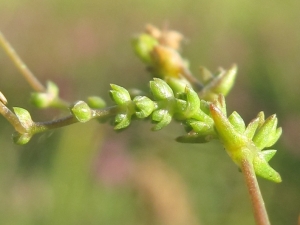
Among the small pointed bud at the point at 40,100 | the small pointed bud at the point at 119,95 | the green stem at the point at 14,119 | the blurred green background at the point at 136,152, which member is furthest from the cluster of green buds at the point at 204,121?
the blurred green background at the point at 136,152

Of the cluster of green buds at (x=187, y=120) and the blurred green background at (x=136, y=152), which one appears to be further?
the blurred green background at (x=136, y=152)

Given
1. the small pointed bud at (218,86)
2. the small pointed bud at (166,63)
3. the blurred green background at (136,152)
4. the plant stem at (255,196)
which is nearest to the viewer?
the plant stem at (255,196)

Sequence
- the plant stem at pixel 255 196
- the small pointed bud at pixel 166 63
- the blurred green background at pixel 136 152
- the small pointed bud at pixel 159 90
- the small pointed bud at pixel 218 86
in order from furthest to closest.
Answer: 1. the blurred green background at pixel 136 152
2. the small pointed bud at pixel 166 63
3. the small pointed bud at pixel 218 86
4. the small pointed bud at pixel 159 90
5. the plant stem at pixel 255 196

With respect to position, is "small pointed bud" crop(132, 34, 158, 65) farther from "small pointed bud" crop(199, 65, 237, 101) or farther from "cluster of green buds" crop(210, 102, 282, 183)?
"cluster of green buds" crop(210, 102, 282, 183)

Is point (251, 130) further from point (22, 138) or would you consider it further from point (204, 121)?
point (22, 138)

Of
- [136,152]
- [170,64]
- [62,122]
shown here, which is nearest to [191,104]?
[62,122]

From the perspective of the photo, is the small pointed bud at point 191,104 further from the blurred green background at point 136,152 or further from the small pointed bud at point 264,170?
the blurred green background at point 136,152
